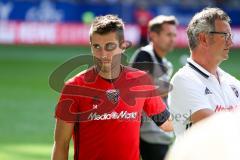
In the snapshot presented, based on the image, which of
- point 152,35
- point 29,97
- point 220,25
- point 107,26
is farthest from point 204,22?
point 29,97

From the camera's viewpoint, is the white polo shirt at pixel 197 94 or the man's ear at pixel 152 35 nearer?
the white polo shirt at pixel 197 94

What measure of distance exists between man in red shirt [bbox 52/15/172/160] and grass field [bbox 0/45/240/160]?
5434 millimetres

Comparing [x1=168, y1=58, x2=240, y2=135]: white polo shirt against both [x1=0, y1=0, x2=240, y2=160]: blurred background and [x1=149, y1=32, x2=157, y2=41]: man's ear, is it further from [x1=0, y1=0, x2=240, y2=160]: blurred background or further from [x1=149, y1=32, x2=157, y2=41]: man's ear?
[x1=0, y1=0, x2=240, y2=160]: blurred background

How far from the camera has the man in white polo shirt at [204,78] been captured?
4.14 m

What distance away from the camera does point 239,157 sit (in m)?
1.36

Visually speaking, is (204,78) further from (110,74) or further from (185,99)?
(110,74)

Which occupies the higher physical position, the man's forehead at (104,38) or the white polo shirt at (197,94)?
the man's forehead at (104,38)

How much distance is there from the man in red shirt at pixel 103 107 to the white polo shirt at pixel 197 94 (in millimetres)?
232

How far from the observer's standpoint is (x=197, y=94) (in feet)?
13.5

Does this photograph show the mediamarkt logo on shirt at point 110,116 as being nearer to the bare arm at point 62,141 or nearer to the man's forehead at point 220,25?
the bare arm at point 62,141

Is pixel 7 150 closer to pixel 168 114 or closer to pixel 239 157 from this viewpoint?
pixel 168 114

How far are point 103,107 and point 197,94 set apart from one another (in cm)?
60

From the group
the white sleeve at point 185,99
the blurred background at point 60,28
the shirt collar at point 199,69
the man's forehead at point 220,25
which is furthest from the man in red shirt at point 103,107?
the blurred background at point 60,28

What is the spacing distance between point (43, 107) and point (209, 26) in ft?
33.4
